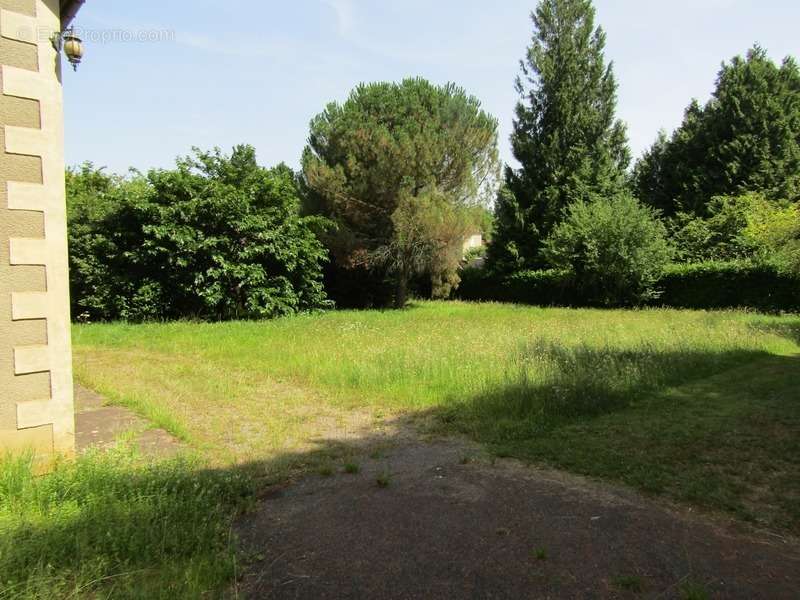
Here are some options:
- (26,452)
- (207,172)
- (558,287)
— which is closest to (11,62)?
(26,452)

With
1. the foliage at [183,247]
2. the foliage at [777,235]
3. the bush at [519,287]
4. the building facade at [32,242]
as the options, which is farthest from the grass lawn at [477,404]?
the bush at [519,287]

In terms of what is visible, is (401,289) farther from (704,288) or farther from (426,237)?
(704,288)

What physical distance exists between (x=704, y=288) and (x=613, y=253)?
386 cm

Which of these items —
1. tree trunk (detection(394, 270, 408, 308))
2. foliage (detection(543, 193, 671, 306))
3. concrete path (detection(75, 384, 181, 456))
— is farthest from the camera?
tree trunk (detection(394, 270, 408, 308))

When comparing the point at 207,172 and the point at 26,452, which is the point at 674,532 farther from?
the point at 207,172

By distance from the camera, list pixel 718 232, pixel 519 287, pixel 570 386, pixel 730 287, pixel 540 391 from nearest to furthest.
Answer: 1. pixel 540 391
2. pixel 570 386
3. pixel 730 287
4. pixel 718 232
5. pixel 519 287

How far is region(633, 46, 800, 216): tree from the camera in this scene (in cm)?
2777

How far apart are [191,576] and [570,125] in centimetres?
3292

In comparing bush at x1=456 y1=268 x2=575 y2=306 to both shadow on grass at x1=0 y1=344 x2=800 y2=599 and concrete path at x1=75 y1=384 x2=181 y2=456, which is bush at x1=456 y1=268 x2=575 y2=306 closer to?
shadow on grass at x1=0 y1=344 x2=800 y2=599

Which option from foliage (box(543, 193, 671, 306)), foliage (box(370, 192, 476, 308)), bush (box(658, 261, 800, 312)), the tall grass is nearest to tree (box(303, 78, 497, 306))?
foliage (box(370, 192, 476, 308))

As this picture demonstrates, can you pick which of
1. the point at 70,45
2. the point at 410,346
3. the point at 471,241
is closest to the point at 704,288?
the point at 410,346

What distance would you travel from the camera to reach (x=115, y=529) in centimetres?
308

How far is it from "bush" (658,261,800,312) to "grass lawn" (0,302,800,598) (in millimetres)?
6629

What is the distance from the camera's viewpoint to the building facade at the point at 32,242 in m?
4.14
